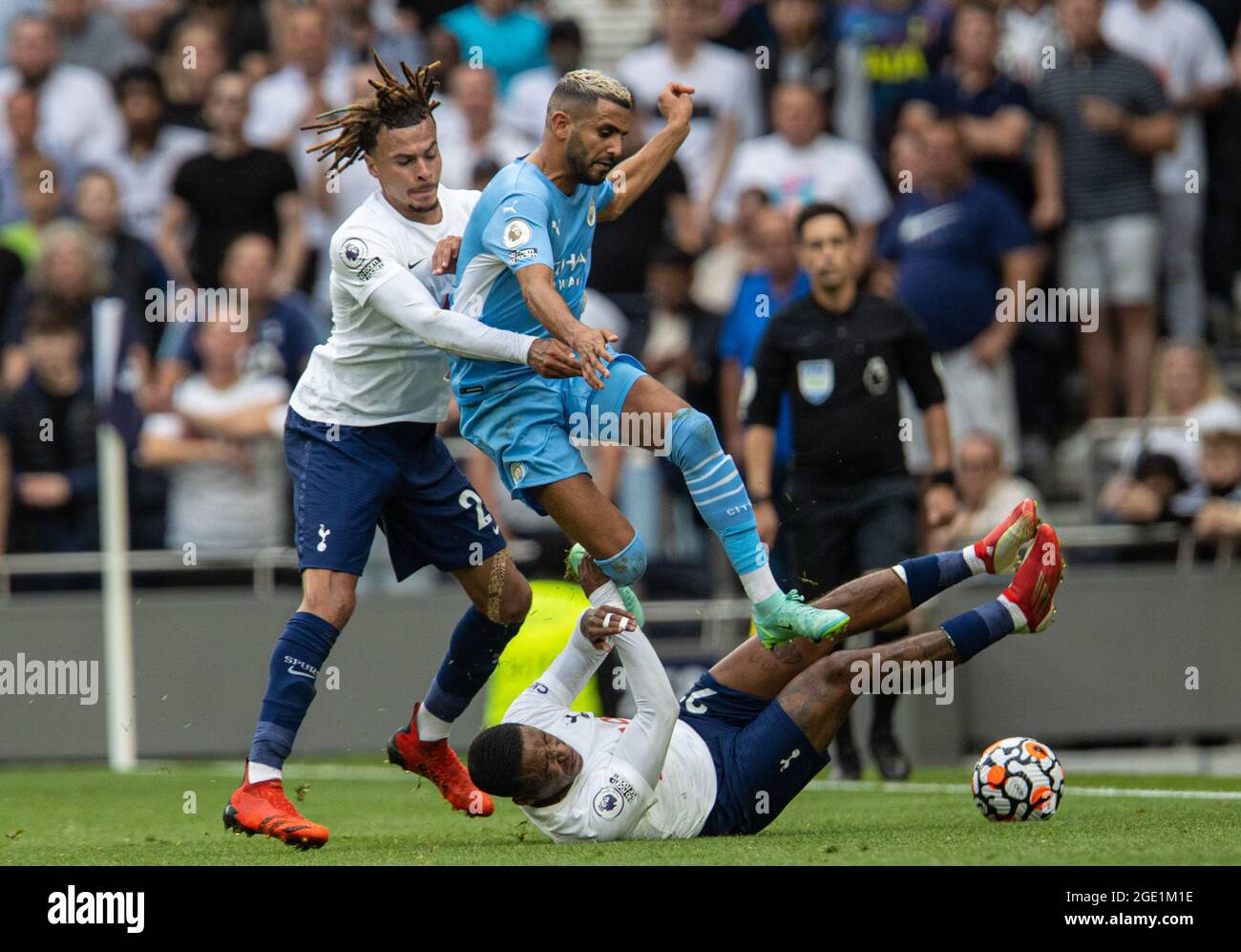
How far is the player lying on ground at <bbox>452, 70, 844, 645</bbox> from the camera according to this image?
24.6ft

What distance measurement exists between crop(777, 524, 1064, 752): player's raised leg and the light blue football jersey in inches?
64.7

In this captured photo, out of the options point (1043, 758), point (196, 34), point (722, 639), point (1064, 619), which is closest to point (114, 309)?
point (196, 34)

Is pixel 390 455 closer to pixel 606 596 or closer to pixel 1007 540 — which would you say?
pixel 606 596

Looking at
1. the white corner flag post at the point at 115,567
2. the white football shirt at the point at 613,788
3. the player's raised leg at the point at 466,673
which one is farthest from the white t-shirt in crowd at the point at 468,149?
the white football shirt at the point at 613,788

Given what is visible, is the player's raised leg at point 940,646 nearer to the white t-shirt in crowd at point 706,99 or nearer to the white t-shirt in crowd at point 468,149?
the white t-shirt in crowd at point 468,149

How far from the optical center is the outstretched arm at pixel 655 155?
8.31 m

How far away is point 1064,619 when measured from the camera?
12016mm

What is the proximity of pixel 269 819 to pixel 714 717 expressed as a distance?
1703 mm

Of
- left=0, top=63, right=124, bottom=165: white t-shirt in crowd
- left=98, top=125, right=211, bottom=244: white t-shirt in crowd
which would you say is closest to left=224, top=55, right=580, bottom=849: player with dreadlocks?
left=98, top=125, right=211, bottom=244: white t-shirt in crowd

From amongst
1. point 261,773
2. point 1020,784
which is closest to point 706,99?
point 1020,784

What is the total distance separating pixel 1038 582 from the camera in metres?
7.80

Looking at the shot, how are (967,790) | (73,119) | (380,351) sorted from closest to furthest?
(380,351), (967,790), (73,119)

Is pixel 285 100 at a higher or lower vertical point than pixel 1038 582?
higher

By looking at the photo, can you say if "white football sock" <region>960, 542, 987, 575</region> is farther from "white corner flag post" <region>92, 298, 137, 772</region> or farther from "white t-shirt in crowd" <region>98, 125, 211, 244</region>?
"white t-shirt in crowd" <region>98, 125, 211, 244</region>
